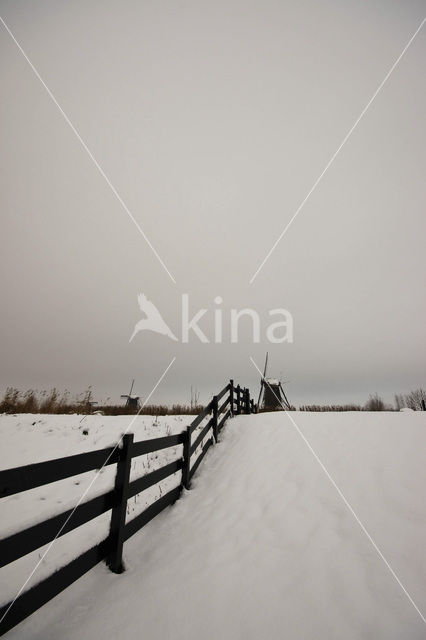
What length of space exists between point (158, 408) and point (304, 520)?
40.1 feet

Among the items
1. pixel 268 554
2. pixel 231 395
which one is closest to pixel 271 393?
pixel 231 395

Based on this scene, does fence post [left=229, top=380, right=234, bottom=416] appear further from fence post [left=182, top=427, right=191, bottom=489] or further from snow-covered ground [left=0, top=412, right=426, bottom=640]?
fence post [left=182, top=427, right=191, bottom=489]

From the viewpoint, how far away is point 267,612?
112 inches

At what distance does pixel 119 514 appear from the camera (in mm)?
3355

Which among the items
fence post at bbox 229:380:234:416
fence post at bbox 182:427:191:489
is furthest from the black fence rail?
fence post at bbox 229:380:234:416

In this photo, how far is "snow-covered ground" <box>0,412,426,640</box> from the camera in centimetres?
268

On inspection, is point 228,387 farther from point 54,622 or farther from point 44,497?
point 54,622

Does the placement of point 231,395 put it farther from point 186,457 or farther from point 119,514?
point 119,514

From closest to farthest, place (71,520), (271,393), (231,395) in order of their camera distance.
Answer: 1. (71,520)
2. (231,395)
3. (271,393)

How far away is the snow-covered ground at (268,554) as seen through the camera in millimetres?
2678

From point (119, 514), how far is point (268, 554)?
204 cm

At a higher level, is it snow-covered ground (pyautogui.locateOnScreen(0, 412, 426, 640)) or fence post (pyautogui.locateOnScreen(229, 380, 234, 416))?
fence post (pyautogui.locateOnScreen(229, 380, 234, 416))

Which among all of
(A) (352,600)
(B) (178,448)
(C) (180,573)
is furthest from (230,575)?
(B) (178,448)

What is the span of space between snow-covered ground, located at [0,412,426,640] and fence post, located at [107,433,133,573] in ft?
0.46
